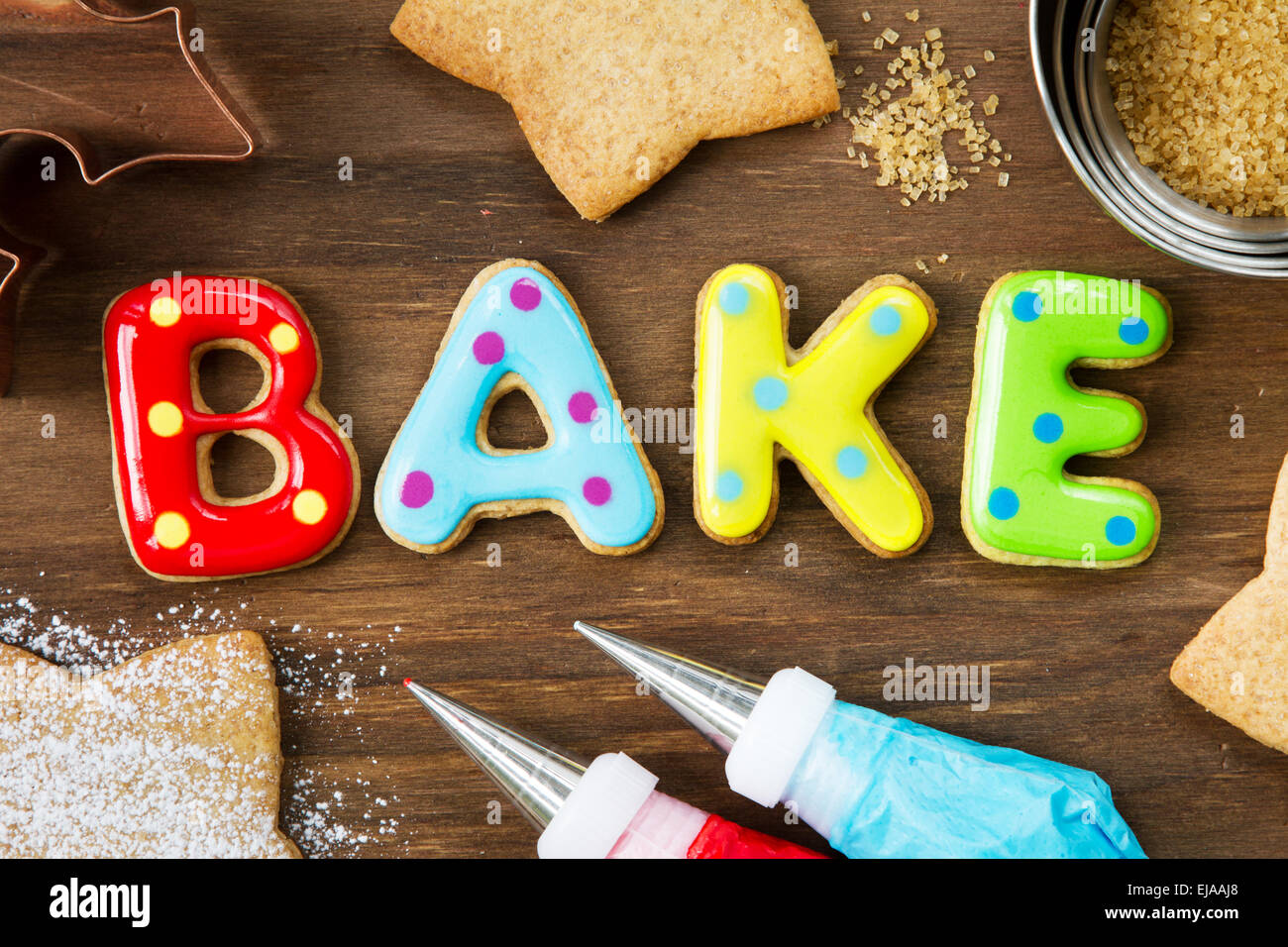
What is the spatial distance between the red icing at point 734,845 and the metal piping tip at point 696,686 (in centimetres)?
7

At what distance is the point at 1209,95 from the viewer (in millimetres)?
819

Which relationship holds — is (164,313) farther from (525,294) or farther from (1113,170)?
(1113,170)

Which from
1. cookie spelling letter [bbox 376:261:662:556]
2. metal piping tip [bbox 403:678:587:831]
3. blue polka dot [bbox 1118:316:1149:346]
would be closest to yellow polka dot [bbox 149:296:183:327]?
cookie spelling letter [bbox 376:261:662:556]

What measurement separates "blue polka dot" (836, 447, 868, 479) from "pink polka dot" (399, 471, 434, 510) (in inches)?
17.0

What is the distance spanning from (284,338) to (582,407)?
322mm

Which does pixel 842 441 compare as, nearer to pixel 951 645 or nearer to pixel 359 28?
pixel 951 645

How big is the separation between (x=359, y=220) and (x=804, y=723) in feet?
2.30

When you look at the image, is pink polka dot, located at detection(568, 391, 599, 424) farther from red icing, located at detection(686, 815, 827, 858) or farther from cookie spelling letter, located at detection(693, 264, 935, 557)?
red icing, located at detection(686, 815, 827, 858)

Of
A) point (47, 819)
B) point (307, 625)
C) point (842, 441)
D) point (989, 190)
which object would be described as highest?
point (989, 190)

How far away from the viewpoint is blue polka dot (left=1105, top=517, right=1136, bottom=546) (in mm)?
880

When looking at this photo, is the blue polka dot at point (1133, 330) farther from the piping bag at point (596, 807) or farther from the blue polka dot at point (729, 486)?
the piping bag at point (596, 807)

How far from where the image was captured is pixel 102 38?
33.8 inches

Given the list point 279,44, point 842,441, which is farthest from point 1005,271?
point 279,44

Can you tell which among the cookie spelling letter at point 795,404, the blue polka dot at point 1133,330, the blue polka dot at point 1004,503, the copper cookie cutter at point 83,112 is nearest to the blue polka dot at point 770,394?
the cookie spelling letter at point 795,404
